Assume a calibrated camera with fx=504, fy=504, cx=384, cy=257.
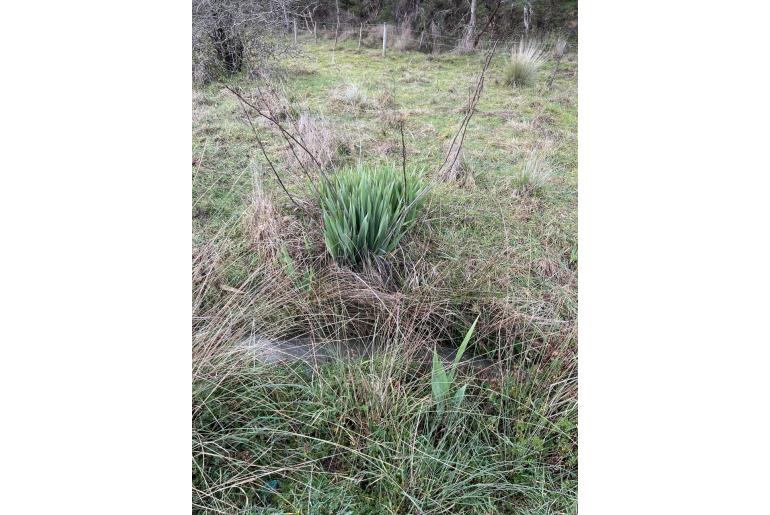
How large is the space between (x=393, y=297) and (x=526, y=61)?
87 centimetres

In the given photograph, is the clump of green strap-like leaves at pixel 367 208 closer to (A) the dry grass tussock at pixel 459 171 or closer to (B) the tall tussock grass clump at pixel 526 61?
(A) the dry grass tussock at pixel 459 171

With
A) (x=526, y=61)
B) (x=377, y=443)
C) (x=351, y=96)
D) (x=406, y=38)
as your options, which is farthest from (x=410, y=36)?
(x=377, y=443)

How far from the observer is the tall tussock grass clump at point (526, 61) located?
1615 millimetres

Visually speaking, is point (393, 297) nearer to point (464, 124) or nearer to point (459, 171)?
point (459, 171)

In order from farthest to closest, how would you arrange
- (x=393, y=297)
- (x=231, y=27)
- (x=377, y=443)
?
(x=231, y=27)
(x=393, y=297)
(x=377, y=443)

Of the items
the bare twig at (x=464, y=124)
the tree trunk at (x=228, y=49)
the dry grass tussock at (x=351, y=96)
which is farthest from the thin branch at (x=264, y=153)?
the bare twig at (x=464, y=124)

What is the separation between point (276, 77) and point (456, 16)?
2.08 ft

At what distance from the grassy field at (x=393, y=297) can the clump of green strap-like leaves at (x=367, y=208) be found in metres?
0.04

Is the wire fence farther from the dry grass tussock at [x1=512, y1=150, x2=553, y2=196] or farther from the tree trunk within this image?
the dry grass tussock at [x1=512, y1=150, x2=553, y2=196]

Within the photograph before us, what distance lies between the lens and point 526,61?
1.62m
